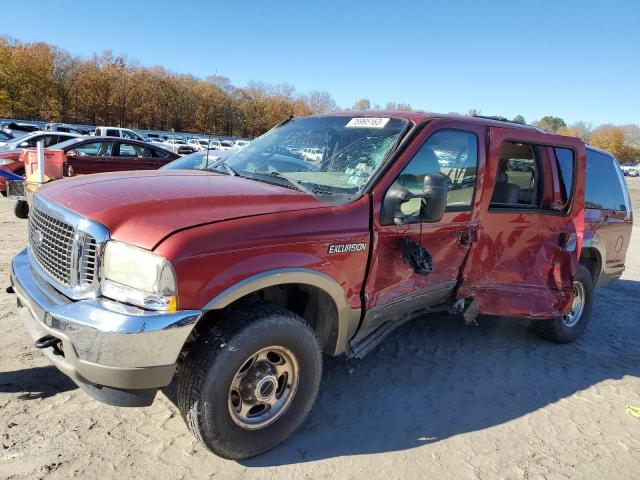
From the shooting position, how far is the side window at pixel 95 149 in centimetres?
1168

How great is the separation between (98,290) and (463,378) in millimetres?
2988

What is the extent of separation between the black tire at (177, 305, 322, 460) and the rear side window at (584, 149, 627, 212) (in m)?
3.67

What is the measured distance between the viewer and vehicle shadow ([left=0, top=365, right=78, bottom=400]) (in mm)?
3230

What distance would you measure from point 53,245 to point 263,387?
1448mm

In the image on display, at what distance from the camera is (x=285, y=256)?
2.64 meters

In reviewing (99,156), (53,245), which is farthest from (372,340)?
(99,156)

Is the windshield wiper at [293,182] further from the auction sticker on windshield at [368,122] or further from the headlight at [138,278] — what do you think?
the headlight at [138,278]

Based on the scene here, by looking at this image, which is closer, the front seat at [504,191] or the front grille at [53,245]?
the front grille at [53,245]

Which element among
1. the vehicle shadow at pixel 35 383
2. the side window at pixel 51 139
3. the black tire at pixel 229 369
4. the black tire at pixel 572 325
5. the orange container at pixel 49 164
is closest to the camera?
the black tire at pixel 229 369

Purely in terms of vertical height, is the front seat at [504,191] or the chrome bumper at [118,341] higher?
the front seat at [504,191]

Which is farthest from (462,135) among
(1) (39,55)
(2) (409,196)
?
(1) (39,55)

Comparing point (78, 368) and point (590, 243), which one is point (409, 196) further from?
point (590, 243)

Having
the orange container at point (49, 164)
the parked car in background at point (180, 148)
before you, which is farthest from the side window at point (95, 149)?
the parked car in background at point (180, 148)

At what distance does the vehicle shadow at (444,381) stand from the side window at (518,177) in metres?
1.47
